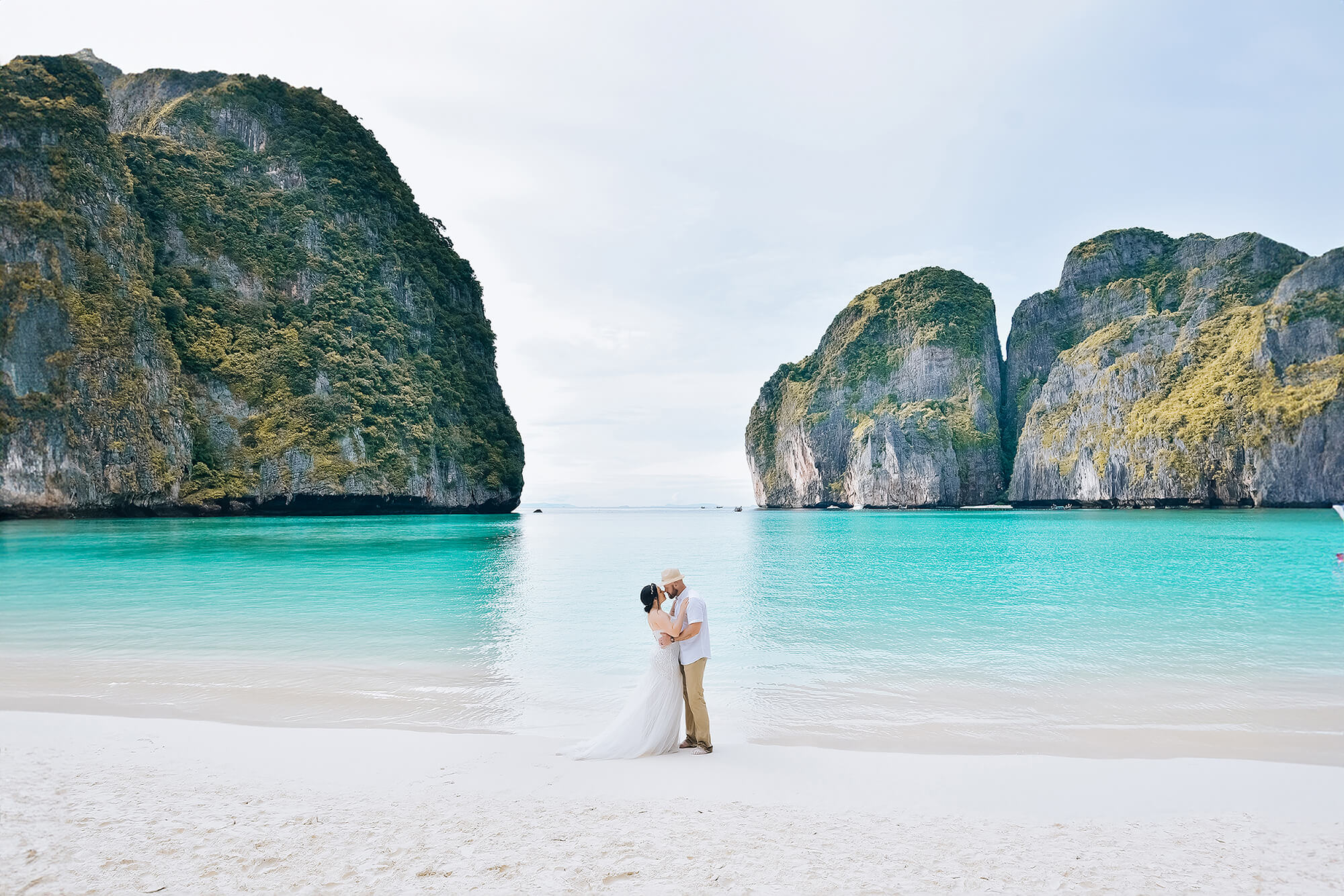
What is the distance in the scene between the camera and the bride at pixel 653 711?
5648 millimetres

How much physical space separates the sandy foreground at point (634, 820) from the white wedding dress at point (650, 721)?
15cm

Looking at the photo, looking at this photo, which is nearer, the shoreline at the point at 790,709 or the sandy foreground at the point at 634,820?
the sandy foreground at the point at 634,820

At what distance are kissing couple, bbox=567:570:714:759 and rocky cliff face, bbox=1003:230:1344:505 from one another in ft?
321

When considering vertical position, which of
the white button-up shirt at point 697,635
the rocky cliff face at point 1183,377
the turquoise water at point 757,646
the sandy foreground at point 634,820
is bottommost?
the turquoise water at point 757,646

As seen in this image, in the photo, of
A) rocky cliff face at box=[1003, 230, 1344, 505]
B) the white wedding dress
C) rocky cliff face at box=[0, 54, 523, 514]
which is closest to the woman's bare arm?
the white wedding dress

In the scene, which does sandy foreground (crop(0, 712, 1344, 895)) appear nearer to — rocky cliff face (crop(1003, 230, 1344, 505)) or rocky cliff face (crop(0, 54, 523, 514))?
rocky cliff face (crop(0, 54, 523, 514))

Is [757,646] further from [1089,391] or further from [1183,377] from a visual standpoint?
[1089,391]

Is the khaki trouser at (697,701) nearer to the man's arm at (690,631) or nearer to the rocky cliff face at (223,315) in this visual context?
the man's arm at (690,631)

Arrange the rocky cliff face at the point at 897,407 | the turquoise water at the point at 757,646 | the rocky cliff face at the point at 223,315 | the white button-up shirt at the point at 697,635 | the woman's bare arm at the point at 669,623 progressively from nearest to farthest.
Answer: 1. the woman's bare arm at the point at 669,623
2. the white button-up shirt at the point at 697,635
3. the turquoise water at the point at 757,646
4. the rocky cliff face at the point at 223,315
5. the rocky cliff face at the point at 897,407

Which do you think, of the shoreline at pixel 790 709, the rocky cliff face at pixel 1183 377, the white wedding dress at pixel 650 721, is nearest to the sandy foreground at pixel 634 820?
the white wedding dress at pixel 650 721

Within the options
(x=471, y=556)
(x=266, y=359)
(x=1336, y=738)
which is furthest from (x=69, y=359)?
(x=1336, y=738)

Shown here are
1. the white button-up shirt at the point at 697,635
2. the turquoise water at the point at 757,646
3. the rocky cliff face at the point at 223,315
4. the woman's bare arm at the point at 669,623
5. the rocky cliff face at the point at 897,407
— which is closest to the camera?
the woman's bare arm at the point at 669,623

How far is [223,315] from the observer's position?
217 ft

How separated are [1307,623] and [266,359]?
73.4m
